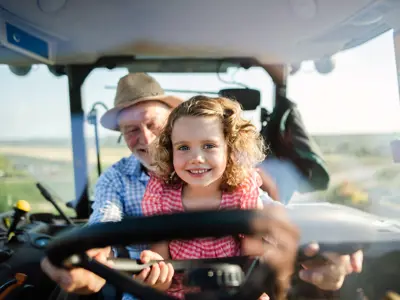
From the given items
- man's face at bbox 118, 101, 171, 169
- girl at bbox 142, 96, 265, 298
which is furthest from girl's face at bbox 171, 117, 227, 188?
man's face at bbox 118, 101, 171, 169

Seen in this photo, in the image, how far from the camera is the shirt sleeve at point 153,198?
1631 millimetres

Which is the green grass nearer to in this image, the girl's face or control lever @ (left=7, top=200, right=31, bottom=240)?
control lever @ (left=7, top=200, right=31, bottom=240)

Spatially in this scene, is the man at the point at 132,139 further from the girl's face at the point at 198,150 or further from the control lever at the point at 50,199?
the control lever at the point at 50,199

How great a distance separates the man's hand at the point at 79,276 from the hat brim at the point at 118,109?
0.70m

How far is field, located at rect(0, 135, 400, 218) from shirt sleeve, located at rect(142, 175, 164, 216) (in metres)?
0.25

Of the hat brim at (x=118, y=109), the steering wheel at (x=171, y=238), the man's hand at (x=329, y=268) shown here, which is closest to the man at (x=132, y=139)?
the hat brim at (x=118, y=109)

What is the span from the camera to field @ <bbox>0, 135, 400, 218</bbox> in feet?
5.59

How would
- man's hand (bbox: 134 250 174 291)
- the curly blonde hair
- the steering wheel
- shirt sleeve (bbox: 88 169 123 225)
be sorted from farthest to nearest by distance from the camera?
shirt sleeve (bbox: 88 169 123 225)
the curly blonde hair
man's hand (bbox: 134 250 174 291)
the steering wheel

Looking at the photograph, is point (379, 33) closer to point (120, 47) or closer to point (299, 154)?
point (299, 154)

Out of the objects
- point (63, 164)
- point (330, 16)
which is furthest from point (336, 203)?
point (63, 164)

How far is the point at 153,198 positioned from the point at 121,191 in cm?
19

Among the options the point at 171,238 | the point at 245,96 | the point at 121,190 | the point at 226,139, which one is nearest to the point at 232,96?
the point at 245,96

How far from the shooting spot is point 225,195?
5.23 feet

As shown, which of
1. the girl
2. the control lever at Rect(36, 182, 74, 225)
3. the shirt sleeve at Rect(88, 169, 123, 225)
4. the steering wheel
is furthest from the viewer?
the control lever at Rect(36, 182, 74, 225)
